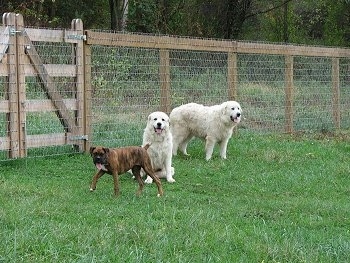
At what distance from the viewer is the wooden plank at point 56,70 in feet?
27.5

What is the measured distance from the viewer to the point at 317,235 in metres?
4.86

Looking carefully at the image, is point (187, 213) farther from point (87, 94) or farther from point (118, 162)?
point (87, 94)

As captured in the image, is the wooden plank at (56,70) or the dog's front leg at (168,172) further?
the wooden plank at (56,70)

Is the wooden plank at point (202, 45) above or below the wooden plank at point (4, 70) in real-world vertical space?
above

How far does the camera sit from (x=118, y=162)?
6.39m

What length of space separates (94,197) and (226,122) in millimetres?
3836

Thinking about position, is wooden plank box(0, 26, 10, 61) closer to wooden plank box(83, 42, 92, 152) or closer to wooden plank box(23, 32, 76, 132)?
wooden plank box(23, 32, 76, 132)

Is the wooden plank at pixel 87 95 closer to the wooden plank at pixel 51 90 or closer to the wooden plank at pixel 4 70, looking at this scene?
the wooden plank at pixel 51 90

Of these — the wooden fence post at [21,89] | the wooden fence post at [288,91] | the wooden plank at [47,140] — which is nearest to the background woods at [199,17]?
the wooden fence post at [288,91]

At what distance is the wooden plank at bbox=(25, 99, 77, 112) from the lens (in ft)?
27.4

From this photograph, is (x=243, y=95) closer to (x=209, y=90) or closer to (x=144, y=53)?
(x=209, y=90)

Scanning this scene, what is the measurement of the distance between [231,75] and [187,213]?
6.48 m

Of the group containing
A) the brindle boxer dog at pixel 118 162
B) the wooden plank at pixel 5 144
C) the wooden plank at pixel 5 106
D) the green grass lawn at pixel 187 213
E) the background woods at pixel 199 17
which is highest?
the background woods at pixel 199 17

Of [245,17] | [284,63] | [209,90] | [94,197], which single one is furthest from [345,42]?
[94,197]
